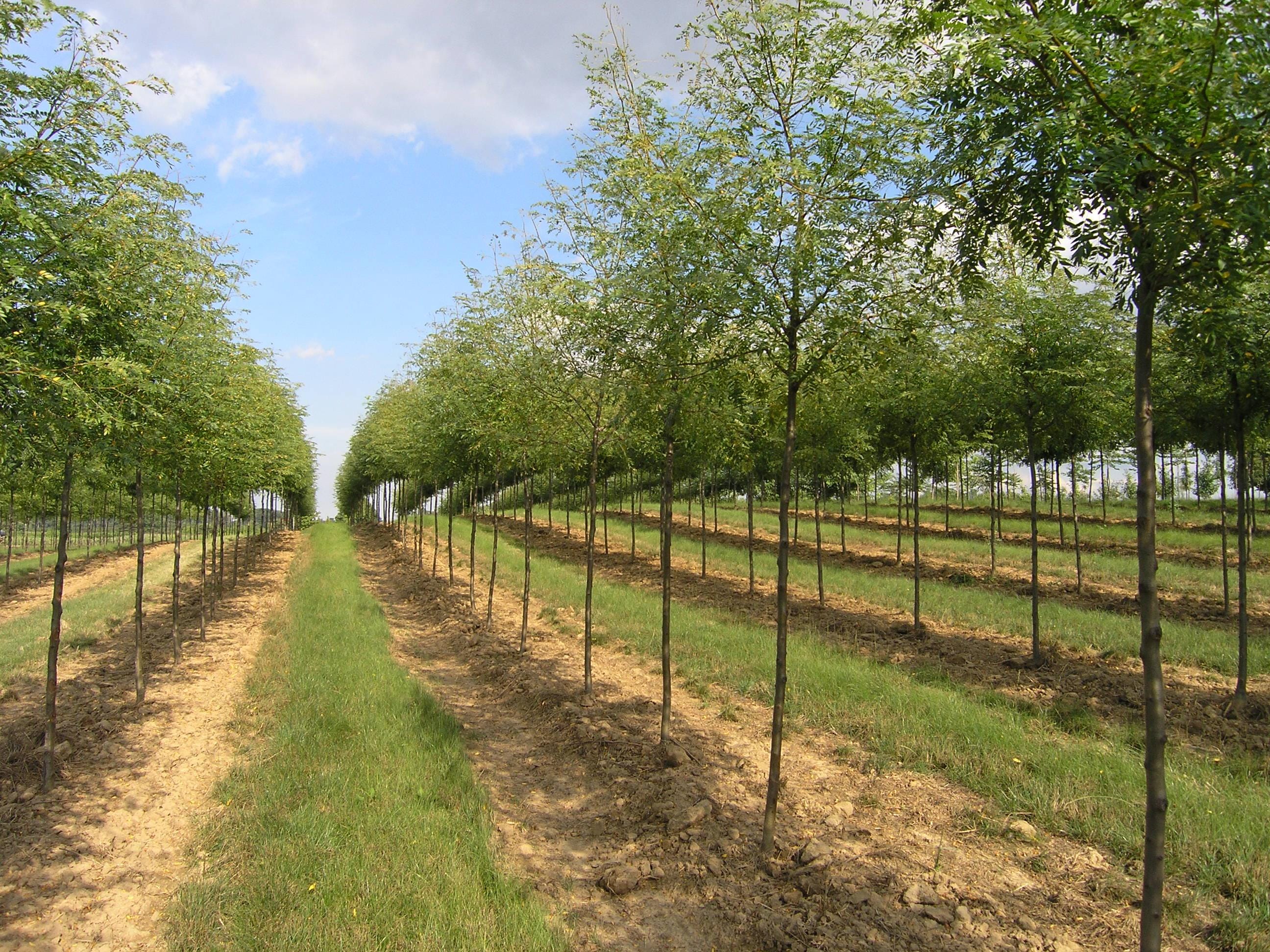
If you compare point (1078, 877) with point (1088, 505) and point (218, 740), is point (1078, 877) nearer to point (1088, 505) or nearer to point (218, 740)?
point (218, 740)

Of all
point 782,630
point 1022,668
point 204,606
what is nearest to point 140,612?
point 204,606

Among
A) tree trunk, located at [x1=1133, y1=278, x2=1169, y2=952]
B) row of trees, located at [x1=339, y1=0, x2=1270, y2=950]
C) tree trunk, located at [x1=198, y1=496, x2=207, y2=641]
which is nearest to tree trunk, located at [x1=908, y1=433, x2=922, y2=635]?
row of trees, located at [x1=339, y1=0, x2=1270, y2=950]

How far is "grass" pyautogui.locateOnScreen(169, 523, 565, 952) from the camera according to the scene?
15.7ft

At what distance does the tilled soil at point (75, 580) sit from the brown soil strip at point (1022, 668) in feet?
59.0

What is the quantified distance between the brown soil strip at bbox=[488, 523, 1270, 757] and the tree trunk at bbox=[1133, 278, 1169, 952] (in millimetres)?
6428

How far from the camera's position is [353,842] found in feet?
19.4

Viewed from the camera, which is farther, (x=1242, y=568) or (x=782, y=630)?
(x=1242, y=568)

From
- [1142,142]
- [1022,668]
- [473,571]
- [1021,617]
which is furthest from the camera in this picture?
[473,571]

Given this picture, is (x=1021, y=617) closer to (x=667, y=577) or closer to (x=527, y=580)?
(x=667, y=577)

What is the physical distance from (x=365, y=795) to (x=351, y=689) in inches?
156

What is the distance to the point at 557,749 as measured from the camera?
8.78 meters

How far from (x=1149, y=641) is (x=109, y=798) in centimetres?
955

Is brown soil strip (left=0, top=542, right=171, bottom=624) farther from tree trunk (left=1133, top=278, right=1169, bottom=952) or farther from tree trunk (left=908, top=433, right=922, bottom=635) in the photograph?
tree trunk (left=1133, top=278, right=1169, bottom=952)

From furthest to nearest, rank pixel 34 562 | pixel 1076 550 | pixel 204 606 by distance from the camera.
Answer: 1. pixel 34 562
2. pixel 1076 550
3. pixel 204 606
